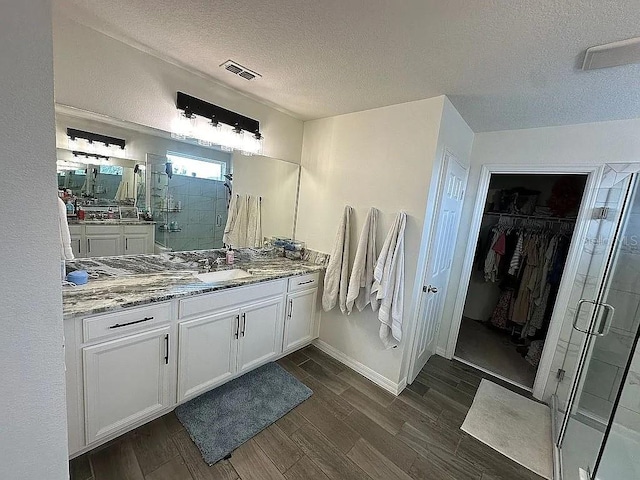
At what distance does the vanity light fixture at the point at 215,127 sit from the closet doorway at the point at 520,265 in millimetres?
2863

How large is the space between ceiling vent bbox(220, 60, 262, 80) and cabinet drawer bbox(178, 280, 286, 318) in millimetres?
1561

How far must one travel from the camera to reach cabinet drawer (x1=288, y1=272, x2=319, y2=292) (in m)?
2.47

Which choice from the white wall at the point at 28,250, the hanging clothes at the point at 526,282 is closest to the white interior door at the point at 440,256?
the hanging clothes at the point at 526,282

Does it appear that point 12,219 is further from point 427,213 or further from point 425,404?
→ point 425,404

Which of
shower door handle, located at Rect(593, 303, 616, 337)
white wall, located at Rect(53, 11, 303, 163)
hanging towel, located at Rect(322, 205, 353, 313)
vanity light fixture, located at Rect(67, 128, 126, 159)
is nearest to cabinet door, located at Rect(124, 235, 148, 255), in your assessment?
vanity light fixture, located at Rect(67, 128, 126, 159)

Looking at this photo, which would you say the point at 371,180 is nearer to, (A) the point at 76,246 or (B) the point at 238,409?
(B) the point at 238,409

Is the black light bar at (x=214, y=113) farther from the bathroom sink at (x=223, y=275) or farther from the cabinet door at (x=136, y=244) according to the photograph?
the bathroom sink at (x=223, y=275)

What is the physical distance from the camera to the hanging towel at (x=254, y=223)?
2.75 m

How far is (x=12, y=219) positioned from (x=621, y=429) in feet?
10.4

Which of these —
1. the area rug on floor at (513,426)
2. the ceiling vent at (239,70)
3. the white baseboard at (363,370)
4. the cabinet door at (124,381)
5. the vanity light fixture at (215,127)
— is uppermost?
the ceiling vent at (239,70)

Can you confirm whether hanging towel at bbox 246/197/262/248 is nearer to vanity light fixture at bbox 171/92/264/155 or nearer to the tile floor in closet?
vanity light fixture at bbox 171/92/264/155

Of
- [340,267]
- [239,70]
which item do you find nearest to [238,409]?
[340,267]

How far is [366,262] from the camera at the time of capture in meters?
2.36

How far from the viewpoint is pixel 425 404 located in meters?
2.20
